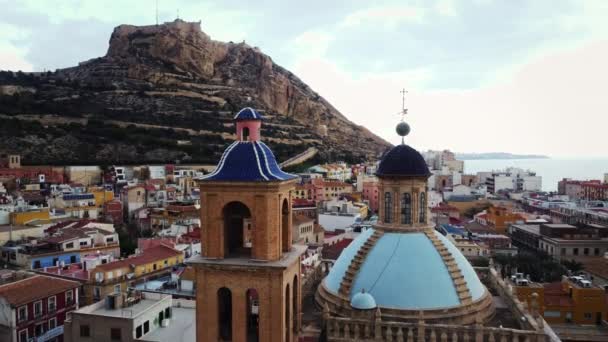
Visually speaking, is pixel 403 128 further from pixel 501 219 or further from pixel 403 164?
pixel 501 219

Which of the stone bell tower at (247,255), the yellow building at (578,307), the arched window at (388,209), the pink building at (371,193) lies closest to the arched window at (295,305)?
the stone bell tower at (247,255)

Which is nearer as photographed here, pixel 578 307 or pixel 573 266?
pixel 578 307

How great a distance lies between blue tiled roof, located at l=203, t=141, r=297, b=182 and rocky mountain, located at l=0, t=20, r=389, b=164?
46.3 meters

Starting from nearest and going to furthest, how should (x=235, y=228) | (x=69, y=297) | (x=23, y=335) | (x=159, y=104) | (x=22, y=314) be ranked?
(x=235, y=228)
(x=22, y=314)
(x=23, y=335)
(x=69, y=297)
(x=159, y=104)

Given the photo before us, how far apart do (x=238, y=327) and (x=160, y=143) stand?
77.0 meters

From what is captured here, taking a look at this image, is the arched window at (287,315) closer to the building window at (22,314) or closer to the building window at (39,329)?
the building window at (22,314)

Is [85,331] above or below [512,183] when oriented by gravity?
below

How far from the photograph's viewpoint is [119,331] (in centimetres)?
2289

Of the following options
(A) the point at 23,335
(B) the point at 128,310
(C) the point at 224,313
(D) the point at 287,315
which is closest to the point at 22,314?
(A) the point at 23,335

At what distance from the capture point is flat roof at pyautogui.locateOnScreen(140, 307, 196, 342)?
2316cm

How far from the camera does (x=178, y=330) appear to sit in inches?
955

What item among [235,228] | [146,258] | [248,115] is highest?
[248,115]

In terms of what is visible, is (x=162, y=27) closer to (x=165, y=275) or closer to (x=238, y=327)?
(x=165, y=275)

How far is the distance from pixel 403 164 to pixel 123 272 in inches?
891
